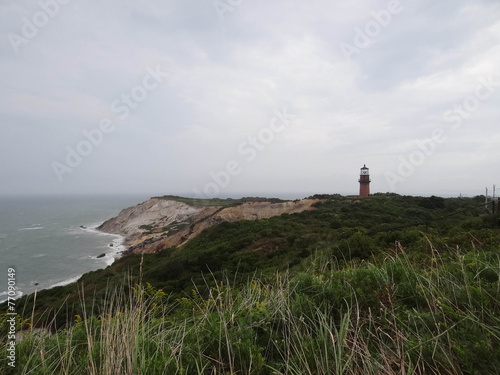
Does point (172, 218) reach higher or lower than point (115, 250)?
higher

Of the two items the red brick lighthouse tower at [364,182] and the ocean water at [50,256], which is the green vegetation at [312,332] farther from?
the red brick lighthouse tower at [364,182]

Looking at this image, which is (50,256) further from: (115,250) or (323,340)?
(323,340)

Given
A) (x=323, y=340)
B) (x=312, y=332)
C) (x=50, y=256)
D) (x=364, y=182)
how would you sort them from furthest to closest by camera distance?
(x=364, y=182)
(x=50, y=256)
(x=312, y=332)
(x=323, y=340)

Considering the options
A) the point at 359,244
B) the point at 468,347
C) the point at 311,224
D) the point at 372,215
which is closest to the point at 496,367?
the point at 468,347

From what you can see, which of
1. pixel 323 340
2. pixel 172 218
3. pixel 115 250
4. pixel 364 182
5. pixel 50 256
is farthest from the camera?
pixel 172 218

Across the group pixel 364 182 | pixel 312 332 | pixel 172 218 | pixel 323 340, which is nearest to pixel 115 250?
pixel 172 218

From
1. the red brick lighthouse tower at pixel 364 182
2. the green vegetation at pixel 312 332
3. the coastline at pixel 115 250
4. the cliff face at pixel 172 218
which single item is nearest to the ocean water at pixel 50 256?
the coastline at pixel 115 250

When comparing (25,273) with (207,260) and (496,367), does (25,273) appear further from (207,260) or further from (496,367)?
(496,367)
